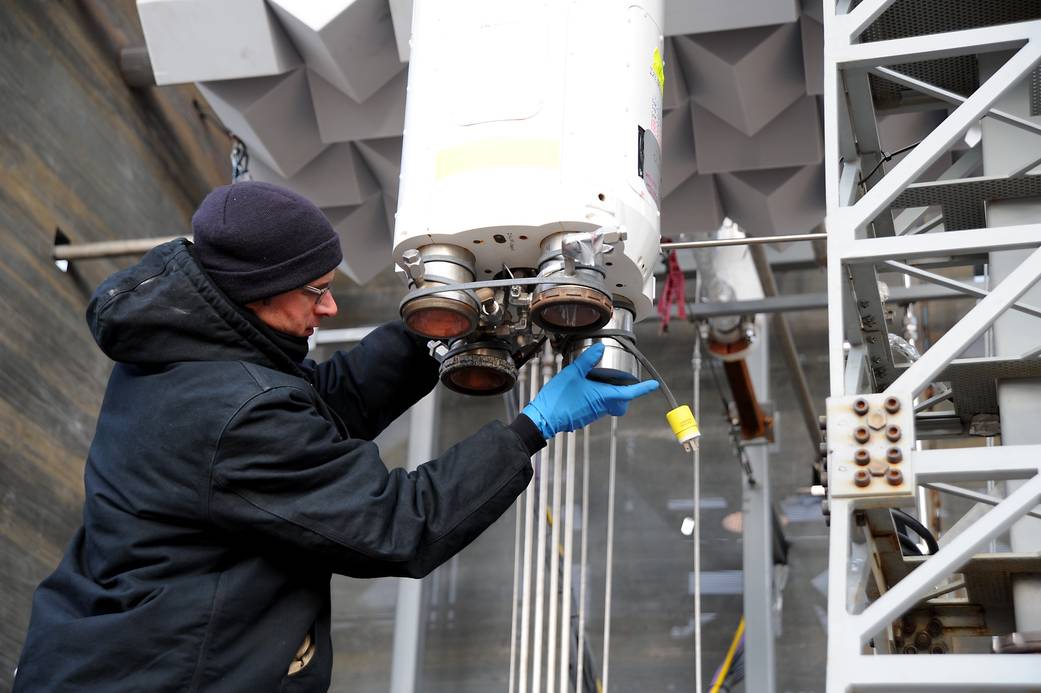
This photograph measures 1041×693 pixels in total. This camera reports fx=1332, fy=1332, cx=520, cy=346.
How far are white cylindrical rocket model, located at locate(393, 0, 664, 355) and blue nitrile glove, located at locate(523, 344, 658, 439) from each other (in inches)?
3.9

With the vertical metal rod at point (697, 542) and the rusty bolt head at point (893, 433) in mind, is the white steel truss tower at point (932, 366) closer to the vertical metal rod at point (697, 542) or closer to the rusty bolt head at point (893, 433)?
the rusty bolt head at point (893, 433)

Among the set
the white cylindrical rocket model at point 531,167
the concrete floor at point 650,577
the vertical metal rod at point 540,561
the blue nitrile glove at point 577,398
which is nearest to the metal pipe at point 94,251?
the vertical metal rod at point 540,561

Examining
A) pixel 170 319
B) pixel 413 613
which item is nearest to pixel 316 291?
pixel 170 319

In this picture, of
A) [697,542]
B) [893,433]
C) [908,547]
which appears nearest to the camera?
[893,433]

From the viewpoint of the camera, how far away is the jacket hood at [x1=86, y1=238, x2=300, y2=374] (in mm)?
3121

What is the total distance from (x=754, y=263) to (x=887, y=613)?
465 cm

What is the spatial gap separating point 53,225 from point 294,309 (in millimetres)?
3464

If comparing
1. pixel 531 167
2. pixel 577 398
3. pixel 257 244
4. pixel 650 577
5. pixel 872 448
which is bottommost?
pixel 650 577

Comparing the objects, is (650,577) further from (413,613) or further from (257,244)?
(257,244)

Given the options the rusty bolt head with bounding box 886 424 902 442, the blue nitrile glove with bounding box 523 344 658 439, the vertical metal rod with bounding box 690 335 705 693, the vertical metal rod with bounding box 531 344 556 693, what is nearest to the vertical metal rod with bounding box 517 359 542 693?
the vertical metal rod with bounding box 531 344 556 693

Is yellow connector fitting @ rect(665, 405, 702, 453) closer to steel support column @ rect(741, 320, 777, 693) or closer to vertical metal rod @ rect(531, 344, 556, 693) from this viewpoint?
vertical metal rod @ rect(531, 344, 556, 693)

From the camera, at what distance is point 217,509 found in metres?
2.97

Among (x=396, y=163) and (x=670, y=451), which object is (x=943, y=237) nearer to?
(x=396, y=163)

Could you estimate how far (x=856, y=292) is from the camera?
373cm
